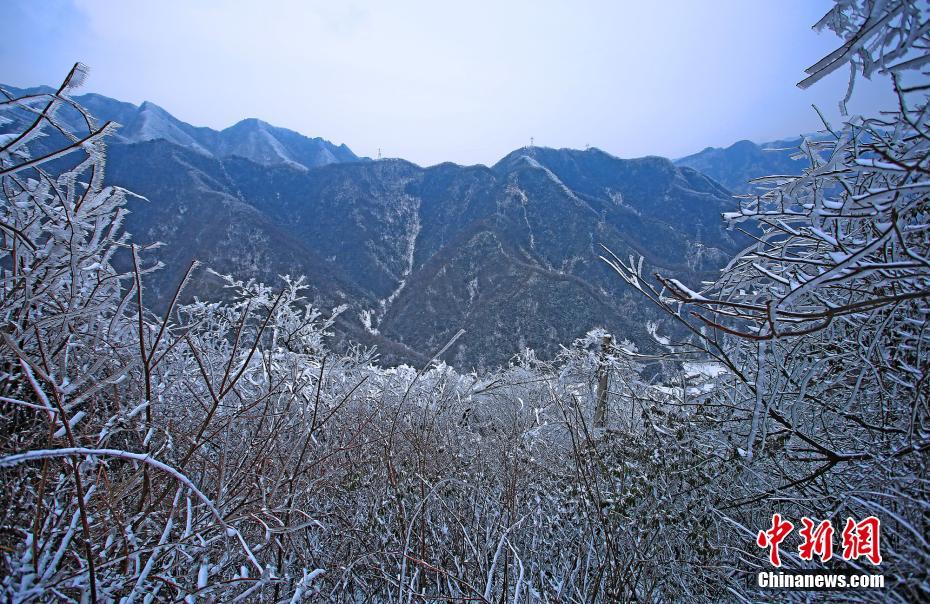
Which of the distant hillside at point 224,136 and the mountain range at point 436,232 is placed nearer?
the mountain range at point 436,232

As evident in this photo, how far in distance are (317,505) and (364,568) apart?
0.47 metres

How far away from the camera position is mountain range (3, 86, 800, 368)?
35875 millimetres

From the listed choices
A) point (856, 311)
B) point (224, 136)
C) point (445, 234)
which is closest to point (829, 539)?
point (856, 311)

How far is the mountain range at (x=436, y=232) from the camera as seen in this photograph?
1412 inches

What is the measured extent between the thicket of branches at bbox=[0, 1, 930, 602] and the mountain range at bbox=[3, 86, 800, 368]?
2606cm

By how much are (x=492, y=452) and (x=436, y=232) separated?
5926cm

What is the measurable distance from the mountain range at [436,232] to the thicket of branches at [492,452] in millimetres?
26063

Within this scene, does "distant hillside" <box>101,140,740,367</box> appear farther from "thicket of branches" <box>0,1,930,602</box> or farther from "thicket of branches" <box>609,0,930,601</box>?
"thicket of branches" <box>609,0,930,601</box>

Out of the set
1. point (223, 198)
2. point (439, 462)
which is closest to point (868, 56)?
point (439, 462)

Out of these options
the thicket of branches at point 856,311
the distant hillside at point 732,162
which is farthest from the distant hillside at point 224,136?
the distant hillside at point 732,162

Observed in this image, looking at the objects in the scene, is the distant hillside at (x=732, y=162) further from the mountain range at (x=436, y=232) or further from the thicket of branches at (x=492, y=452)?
the thicket of branches at (x=492, y=452)

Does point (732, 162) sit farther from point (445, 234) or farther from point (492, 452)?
point (492, 452)

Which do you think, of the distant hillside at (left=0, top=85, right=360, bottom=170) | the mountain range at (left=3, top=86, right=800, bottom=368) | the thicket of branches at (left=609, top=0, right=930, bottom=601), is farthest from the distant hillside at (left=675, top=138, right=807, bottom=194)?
the thicket of branches at (left=609, top=0, right=930, bottom=601)

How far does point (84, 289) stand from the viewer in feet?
6.91
